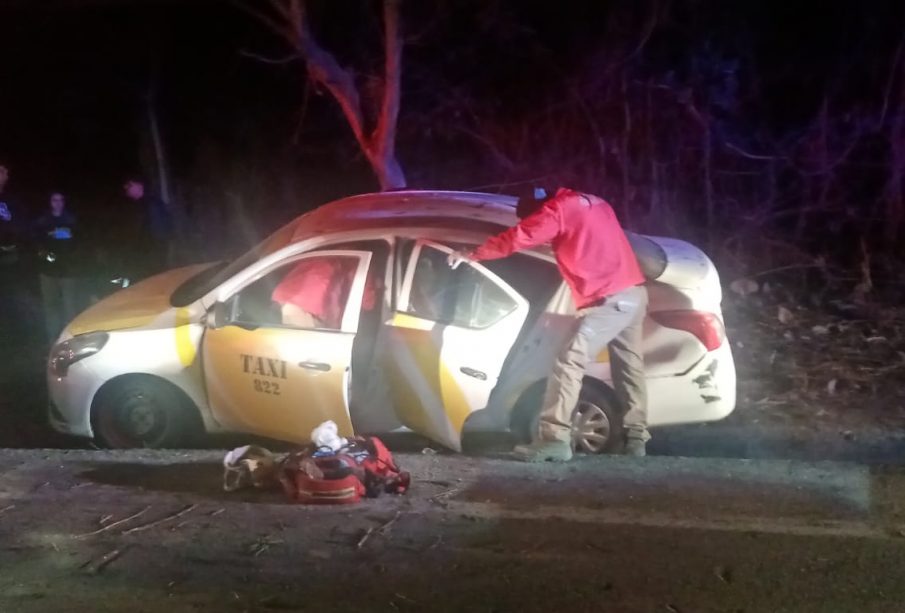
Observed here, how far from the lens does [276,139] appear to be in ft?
63.4

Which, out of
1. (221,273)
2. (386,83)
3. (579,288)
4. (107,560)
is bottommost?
(107,560)

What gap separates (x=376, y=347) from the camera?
20.8 ft

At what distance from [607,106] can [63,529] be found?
10.9 metres

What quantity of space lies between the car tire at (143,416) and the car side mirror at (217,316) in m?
0.47

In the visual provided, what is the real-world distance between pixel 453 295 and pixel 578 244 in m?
0.79

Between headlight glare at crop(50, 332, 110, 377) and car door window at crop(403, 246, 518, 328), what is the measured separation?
6.25 ft

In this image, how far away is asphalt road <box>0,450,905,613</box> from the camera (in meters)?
4.54

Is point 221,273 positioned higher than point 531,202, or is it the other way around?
point 531,202

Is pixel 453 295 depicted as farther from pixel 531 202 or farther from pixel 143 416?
pixel 143 416

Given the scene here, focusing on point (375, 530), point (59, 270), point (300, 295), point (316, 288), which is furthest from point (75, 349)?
point (59, 270)

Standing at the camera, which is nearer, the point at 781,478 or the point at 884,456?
the point at 781,478

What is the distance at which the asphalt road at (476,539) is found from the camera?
4.54 metres

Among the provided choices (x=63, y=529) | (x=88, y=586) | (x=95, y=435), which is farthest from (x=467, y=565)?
(x=95, y=435)

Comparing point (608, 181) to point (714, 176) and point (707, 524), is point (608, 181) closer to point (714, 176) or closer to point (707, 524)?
point (714, 176)
